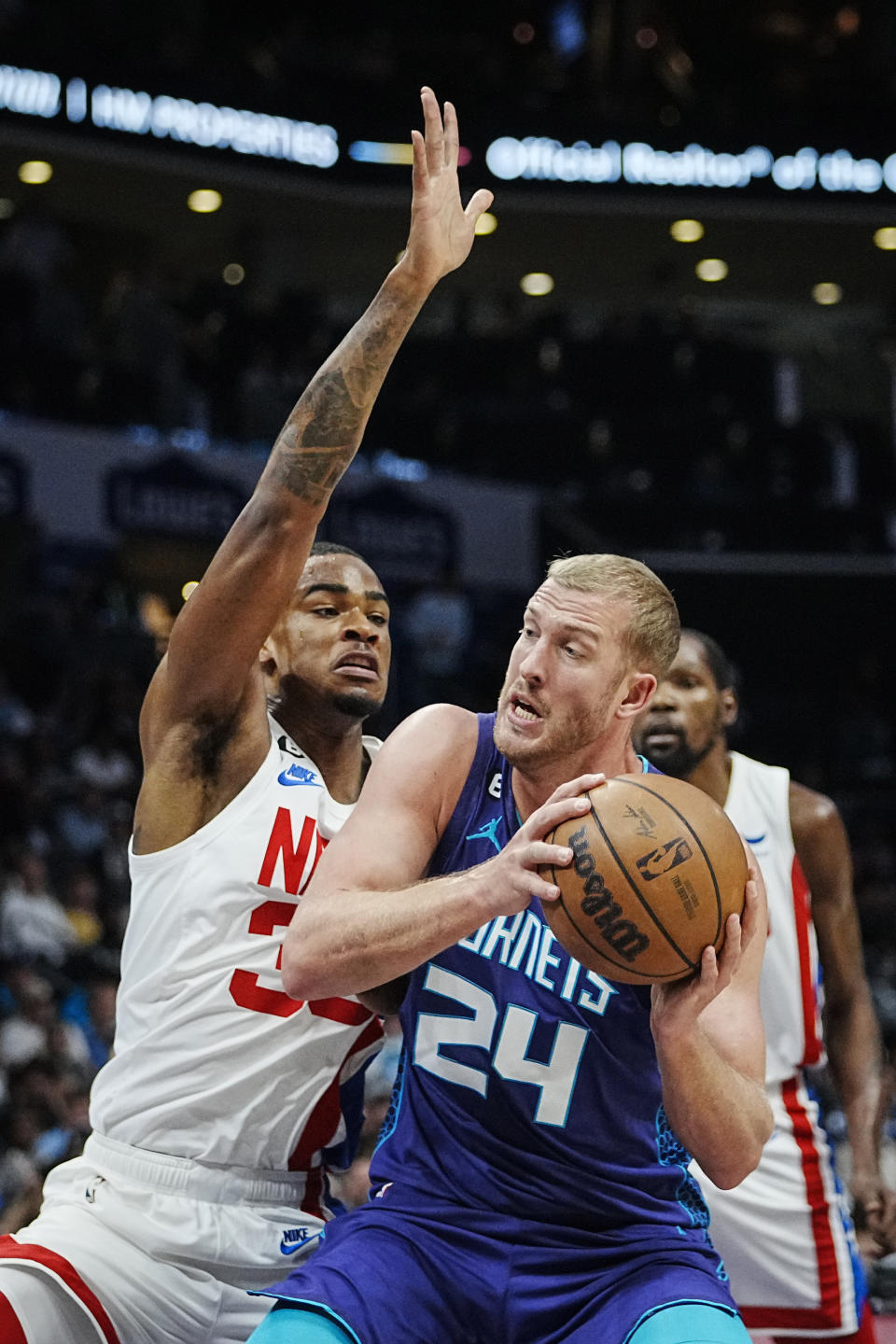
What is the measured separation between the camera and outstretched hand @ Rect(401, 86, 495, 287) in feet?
10.9

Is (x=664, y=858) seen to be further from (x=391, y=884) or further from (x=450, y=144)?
(x=450, y=144)

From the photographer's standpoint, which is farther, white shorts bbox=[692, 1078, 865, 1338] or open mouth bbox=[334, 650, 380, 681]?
white shorts bbox=[692, 1078, 865, 1338]

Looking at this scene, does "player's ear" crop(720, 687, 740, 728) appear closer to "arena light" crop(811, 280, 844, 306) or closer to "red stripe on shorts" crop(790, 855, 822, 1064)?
"red stripe on shorts" crop(790, 855, 822, 1064)

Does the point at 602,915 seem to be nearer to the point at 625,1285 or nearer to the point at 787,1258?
the point at 625,1285

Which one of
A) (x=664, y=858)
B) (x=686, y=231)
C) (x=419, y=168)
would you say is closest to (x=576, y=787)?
(x=664, y=858)

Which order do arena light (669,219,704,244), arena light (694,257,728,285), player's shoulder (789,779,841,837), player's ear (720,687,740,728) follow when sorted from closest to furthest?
player's shoulder (789,779,841,837)
player's ear (720,687,740,728)
arena light (669,219,704,244)
arena light (694,257,728,285)

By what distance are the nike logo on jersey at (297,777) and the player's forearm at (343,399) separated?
0.57 meters

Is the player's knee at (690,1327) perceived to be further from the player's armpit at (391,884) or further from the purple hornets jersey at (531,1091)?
the player's armpit at (391,884)

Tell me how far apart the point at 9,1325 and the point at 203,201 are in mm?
16195

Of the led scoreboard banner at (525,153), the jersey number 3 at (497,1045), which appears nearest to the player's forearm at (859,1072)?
the jersey number 3 at (497,1045)

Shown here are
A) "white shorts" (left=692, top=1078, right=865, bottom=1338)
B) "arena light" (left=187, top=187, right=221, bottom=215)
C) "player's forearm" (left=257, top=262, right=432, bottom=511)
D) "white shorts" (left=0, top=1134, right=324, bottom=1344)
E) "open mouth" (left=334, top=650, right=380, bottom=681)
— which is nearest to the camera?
Answer: "white shorts" (left=0, top=1134, right=324, bottom=1344)

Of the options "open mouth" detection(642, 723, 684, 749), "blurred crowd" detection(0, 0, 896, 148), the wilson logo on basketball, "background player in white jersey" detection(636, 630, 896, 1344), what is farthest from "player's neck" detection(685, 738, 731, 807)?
"blurred crowd" detection(0, 0, 896, 148)

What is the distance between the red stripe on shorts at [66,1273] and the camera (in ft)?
9.43

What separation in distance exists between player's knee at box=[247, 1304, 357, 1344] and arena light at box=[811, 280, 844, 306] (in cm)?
1930
